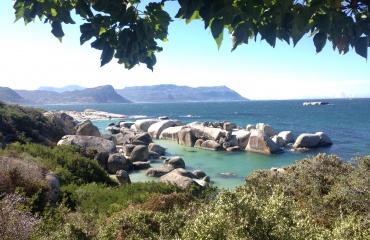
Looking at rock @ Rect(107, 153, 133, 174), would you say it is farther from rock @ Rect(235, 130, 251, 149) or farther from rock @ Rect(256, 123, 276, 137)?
rock @ Rect(256, 123, 276, 137)

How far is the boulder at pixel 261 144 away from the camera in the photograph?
28953 millimetres

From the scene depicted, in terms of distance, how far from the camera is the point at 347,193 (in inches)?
264

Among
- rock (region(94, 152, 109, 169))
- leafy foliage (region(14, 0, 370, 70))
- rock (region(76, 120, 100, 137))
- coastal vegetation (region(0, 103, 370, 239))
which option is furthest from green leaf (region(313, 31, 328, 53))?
rock (region(76, 120, 100, 137))

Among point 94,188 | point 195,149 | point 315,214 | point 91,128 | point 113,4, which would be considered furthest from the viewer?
point 195,149

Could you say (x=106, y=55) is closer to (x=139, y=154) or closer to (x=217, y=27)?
(x=217, y=27)

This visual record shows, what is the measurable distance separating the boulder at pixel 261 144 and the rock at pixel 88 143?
14337 mm

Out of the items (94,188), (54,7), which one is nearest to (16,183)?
(94,188)

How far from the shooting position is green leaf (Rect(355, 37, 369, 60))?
189 centimetres

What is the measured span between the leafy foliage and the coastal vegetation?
70.7 inches

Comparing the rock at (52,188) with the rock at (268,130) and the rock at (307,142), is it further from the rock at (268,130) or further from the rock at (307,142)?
the rock at (268,130)

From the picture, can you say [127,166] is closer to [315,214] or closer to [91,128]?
[91,128]

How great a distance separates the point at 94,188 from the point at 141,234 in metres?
7.04

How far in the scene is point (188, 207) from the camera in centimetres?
727

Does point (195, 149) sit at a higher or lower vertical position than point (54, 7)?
lower
